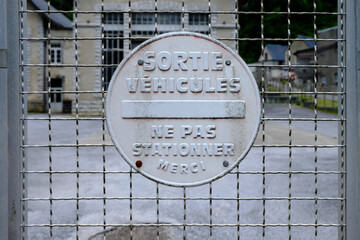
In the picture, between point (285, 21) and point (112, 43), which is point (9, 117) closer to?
point (285, 21)

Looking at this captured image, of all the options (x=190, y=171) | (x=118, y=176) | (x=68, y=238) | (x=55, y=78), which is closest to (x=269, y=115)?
(x=118, y=176)

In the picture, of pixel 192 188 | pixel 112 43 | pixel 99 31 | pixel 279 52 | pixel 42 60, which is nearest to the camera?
pixel 192 188

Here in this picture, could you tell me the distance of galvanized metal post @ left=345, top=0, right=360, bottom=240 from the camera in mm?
2186

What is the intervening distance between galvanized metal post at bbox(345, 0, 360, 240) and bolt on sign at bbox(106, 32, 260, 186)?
507 mm

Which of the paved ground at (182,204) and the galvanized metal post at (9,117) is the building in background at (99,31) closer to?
the paved ground at (182,204)

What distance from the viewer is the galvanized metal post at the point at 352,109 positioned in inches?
86.0

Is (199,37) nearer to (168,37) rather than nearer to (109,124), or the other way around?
(168,37)

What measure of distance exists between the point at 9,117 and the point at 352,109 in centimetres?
180

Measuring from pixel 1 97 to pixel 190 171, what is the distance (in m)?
1.04

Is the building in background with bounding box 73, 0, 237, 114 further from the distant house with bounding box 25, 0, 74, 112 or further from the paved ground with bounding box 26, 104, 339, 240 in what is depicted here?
the paved ground with bounding box 26, 104, 339, 240

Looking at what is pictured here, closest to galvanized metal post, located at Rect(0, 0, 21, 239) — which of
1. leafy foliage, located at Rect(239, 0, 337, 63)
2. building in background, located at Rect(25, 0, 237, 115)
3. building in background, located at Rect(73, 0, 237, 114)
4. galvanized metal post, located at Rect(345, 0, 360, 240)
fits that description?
leafy foliage, located at Rect(239, 0, 337, 63)

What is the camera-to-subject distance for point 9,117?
7.02 feet

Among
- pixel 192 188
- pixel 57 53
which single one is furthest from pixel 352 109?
pixel 57 53

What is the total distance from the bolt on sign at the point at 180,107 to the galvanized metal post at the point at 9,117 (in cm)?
50
